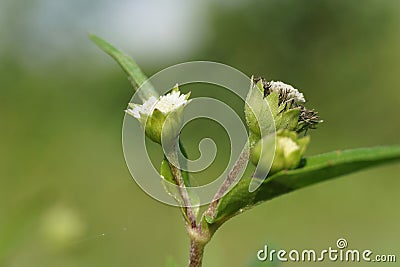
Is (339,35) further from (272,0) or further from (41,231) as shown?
(41,231)

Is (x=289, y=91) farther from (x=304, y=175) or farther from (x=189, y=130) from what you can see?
(x=189, y=130)

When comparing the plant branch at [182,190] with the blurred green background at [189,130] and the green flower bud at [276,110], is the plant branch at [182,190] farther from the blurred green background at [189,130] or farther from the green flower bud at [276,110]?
the blurred green background at [189,130]

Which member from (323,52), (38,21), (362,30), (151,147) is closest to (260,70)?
(323,52)

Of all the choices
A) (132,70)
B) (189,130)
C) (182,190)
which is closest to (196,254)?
(182,190)

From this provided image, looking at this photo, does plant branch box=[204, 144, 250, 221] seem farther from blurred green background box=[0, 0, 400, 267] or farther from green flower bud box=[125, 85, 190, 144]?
blurred green background box=[0, 0, 400, 267]

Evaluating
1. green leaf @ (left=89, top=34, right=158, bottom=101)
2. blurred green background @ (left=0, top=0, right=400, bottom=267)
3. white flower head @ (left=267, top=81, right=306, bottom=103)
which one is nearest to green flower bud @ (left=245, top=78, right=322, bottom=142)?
white flower head @ (left=267, top=81, right=306, bottom=103)
